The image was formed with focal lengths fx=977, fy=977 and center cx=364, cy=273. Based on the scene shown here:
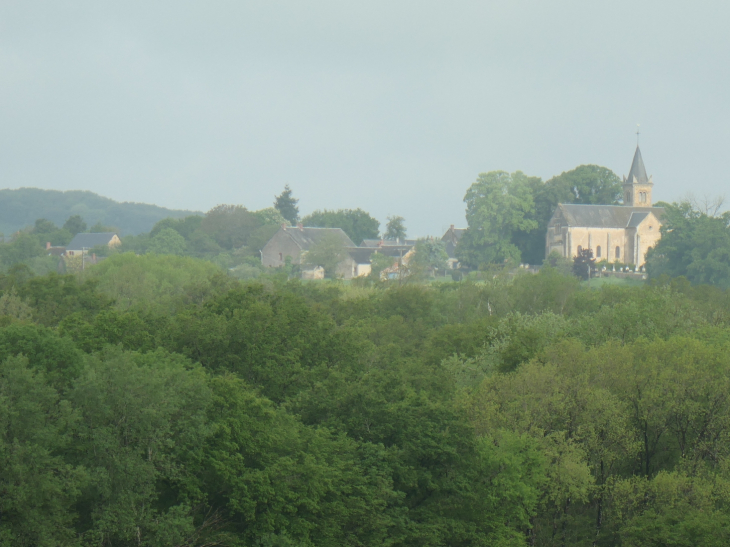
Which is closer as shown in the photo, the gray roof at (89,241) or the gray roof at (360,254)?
the gray roof at (360,254)

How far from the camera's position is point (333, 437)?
24766 millimetres

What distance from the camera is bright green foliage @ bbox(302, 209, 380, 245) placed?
504 ft

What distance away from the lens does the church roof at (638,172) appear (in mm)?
135000

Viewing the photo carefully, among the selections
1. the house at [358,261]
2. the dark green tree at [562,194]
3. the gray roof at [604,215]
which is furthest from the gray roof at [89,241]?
the gray roof at [604,215]

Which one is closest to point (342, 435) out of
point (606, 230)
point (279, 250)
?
point (279, 250)

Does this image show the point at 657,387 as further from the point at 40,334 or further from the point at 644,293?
the point at 644,293

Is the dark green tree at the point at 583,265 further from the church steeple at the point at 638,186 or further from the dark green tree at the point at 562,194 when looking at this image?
the church steeple at the point at 638,186

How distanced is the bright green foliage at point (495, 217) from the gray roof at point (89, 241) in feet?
166

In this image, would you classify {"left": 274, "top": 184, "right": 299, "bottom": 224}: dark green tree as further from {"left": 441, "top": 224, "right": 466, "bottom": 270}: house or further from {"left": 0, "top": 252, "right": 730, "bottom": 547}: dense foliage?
{"left": 0, "top": 252, "right": 730, "bottom": 547}: dense foliage

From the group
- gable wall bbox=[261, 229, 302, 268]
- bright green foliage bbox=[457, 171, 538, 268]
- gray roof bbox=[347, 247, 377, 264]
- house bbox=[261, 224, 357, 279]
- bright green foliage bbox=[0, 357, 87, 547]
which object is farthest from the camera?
gable wall bbox=[261, 229, 302, 268]

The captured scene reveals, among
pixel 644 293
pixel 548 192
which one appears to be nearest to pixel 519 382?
pixel 644 293

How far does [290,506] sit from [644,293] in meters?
38.2

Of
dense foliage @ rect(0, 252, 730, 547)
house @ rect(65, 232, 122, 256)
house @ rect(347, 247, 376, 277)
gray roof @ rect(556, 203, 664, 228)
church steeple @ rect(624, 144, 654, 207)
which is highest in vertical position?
church steeple @ rect(624, 144, 654, 207)

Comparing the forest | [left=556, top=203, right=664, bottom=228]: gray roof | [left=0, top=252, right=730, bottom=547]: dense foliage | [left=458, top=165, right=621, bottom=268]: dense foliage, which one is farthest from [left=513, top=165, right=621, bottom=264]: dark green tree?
[left=0, top=252, right=730, bottom=547]: dense foliage
